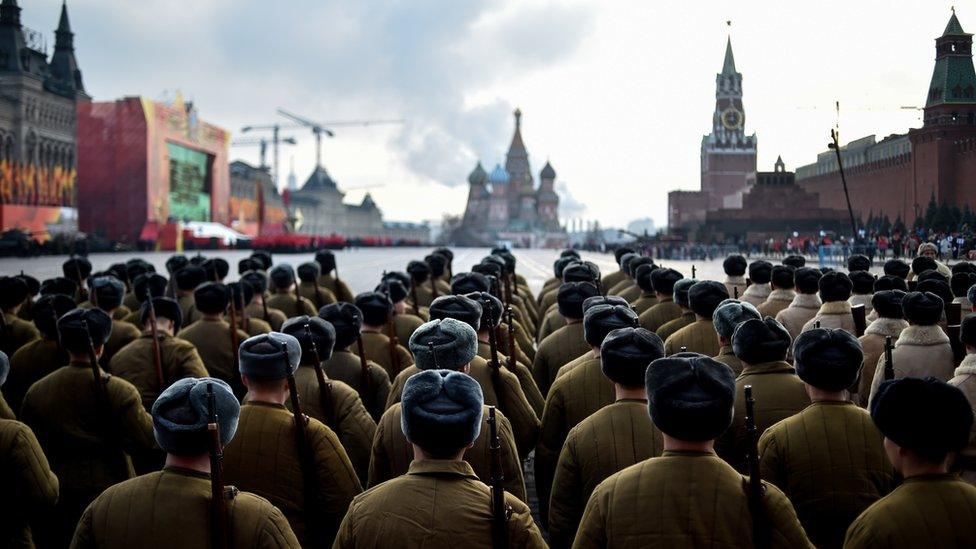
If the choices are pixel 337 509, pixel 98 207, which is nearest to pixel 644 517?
pixel 337 509

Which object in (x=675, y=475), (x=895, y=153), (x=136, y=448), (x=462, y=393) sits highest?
(x=895, y=153)

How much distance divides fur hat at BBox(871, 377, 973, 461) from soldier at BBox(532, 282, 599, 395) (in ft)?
11.9

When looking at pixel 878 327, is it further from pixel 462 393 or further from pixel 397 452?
pixel 462 393

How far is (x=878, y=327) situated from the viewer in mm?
6469

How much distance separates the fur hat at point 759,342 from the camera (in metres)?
4.39

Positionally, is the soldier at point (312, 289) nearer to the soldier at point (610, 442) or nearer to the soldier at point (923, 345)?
the soldier at point (923, 345)

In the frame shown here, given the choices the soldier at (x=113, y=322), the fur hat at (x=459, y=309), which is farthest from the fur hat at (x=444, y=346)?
the soldier at (x=113, y=322)

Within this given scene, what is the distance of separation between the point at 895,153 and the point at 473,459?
29463mm

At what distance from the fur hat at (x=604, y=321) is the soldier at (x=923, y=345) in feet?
5.58

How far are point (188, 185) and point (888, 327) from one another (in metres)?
67.8

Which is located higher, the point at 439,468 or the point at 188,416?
the point at 188,416

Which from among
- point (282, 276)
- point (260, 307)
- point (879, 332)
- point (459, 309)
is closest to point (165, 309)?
point (459, 309)

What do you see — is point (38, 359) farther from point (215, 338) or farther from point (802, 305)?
point (802, 305)

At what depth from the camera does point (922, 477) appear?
9.06 ft
